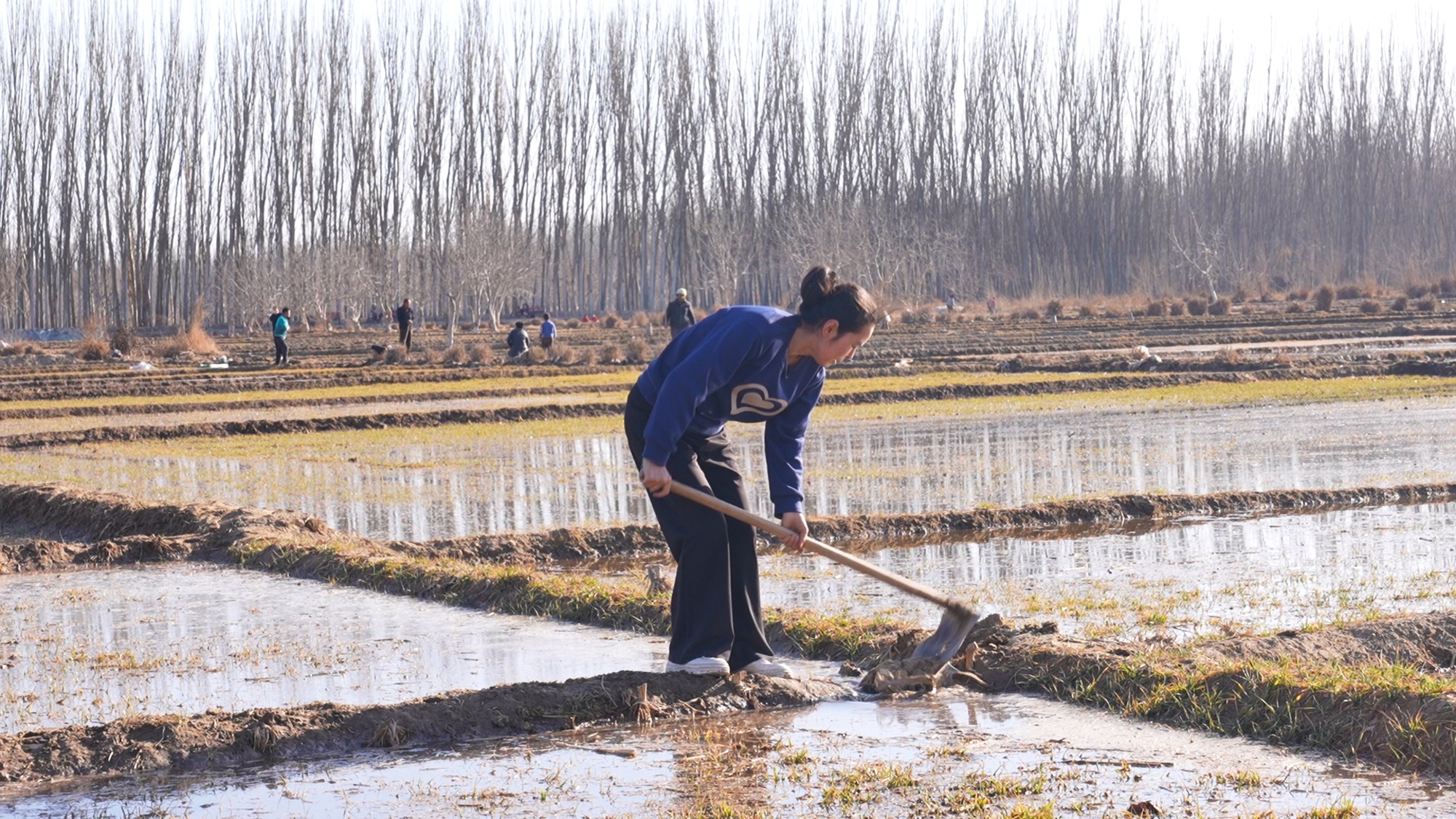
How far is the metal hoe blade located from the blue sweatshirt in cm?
76

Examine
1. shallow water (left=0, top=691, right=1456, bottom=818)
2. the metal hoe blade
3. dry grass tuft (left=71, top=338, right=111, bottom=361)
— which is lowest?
shallow water (left=0, top=691, right=1456, bottom=818)

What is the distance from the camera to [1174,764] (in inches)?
197

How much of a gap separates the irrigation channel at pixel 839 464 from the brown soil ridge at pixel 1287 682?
17.5 feet

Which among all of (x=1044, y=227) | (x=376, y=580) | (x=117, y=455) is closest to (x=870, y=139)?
(x=1044, y=227)

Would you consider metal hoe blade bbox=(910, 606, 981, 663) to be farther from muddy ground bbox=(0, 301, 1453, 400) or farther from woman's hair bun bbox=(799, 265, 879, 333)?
muddy ground bbox=(0, 301, 1453, 400)

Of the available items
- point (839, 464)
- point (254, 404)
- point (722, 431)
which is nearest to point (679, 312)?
point (254, 404)

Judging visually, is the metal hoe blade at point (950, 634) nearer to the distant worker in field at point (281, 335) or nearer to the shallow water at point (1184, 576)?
the shallow water at point (1184, 576)

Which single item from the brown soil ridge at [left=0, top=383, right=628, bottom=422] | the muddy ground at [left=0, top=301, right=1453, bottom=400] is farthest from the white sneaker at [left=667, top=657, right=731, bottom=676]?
the muddy ground at [left=0, top=301, right=1453, bottom=400]

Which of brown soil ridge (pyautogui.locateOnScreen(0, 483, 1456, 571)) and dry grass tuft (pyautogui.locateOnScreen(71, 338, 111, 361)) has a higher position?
dry grass tuft (pyautogui.locateOnScreen(71, 338, 111, 361))

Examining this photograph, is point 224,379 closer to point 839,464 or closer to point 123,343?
point 123,343

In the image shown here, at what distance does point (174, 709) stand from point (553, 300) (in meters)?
75.1

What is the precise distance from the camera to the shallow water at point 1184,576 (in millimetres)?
7648

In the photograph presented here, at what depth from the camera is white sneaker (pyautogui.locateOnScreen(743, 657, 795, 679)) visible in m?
6.14

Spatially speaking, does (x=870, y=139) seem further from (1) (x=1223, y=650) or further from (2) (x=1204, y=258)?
(1) (x=1223, y=650)
